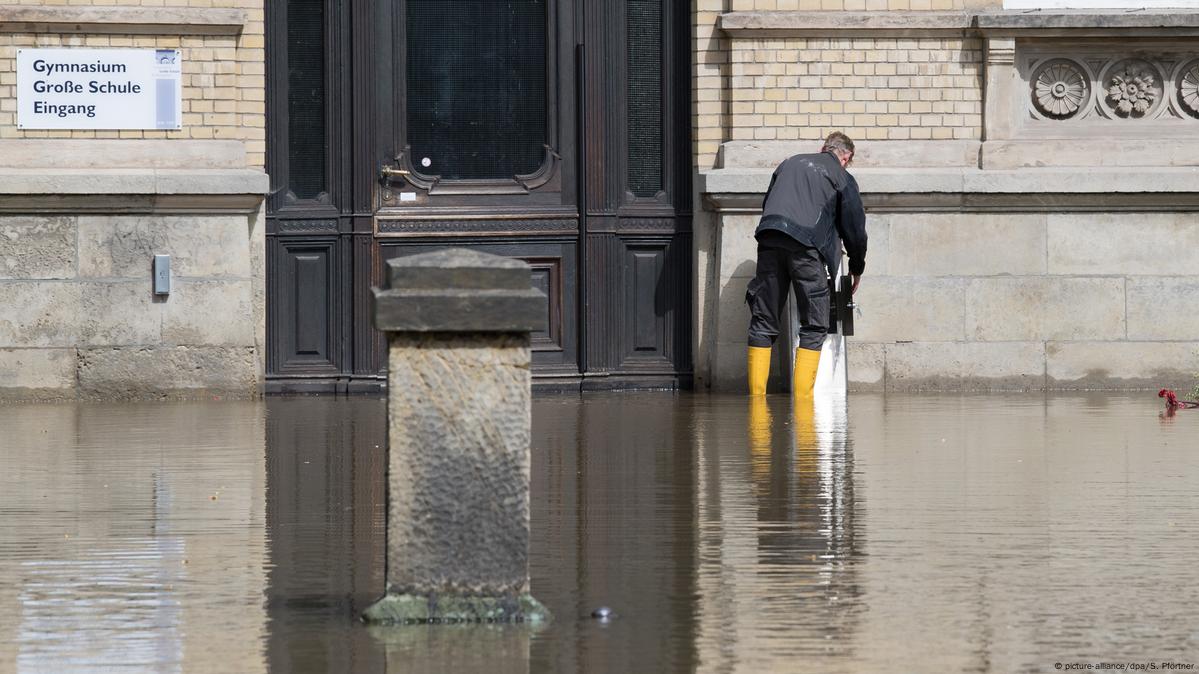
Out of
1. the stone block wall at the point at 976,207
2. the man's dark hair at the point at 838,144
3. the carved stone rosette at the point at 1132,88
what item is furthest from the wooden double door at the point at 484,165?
the carved stone rosette at the point at 1132,88

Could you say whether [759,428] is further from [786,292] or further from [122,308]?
[122,308]

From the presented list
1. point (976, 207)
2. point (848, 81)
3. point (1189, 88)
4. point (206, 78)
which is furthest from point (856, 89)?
point (206, 78)

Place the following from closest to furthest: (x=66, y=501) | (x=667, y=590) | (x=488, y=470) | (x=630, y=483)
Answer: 1. (x=488, y=470)
2. (x=667, y=590)
3. (x=66, y=501)
4. (x=630, y=483)

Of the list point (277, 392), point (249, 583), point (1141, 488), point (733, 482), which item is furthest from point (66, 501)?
point (277, 392)

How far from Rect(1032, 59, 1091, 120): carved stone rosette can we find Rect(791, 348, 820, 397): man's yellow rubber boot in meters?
2.47

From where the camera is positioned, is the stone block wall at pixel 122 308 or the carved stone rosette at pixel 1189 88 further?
the carved stone rosette at pixel 1189 88

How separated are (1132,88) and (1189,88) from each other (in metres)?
0.41

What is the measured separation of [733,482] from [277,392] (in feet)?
20.1

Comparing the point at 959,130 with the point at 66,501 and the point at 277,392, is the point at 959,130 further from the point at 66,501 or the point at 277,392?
the point at 66,501

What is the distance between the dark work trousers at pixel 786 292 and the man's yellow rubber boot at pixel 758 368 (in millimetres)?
46

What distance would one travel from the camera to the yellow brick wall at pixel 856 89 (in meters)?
13.5

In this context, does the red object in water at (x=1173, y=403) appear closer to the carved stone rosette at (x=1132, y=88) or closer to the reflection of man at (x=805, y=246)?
the reflection of man at (x=805, y=246)

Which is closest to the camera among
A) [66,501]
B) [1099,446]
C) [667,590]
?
[667,590]

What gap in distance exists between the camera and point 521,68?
45.8 feet
